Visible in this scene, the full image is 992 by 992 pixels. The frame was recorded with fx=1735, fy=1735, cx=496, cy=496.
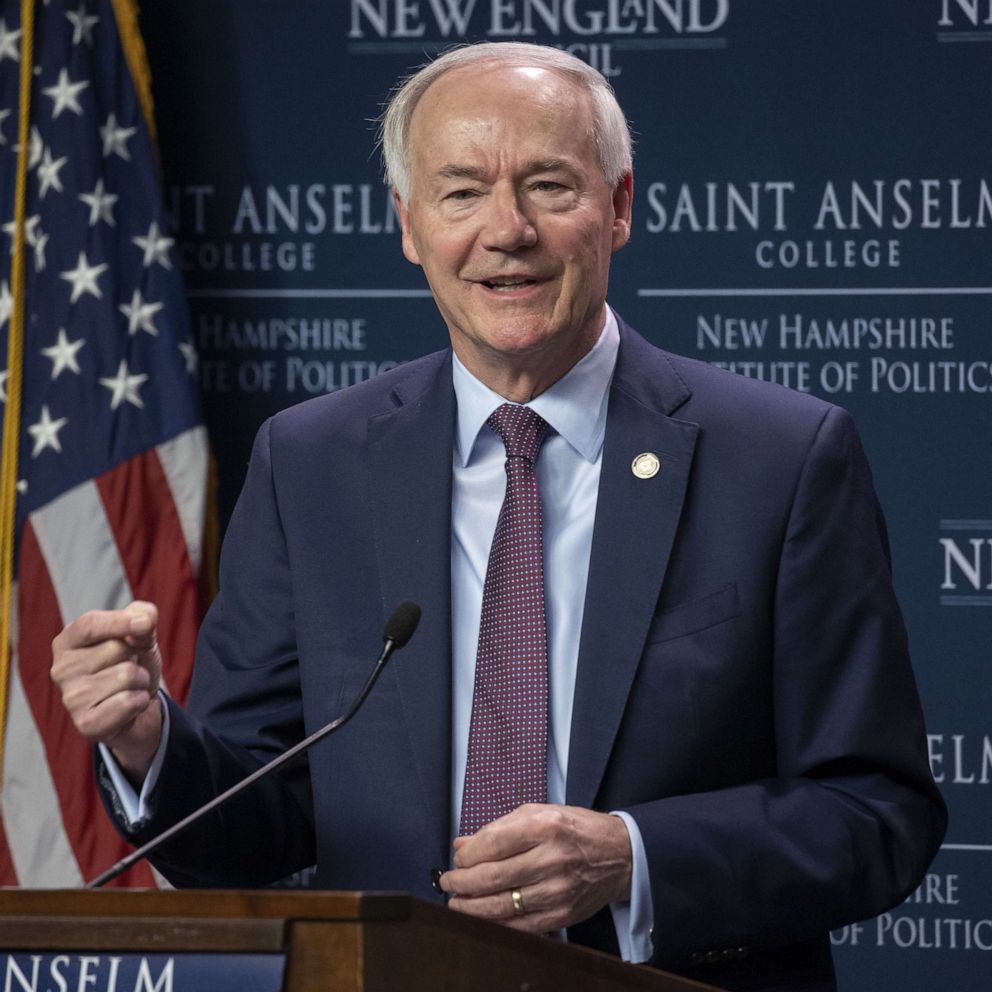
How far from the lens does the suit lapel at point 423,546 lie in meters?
2.18

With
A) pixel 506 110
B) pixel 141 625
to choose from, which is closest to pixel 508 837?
pixel 141 625

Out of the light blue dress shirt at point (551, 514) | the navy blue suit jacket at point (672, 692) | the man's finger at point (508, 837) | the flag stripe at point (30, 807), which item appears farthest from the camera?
the flag stripe at point (30, 807)

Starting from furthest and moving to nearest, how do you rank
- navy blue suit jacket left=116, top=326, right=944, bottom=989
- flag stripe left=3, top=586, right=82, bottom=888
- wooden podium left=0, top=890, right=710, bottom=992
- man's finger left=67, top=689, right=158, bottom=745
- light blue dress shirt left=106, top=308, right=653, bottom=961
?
flag stripe left=3, top=586, right=82, bottom=888 → light blue dress shirt left=106, top=308, right=653, bottom=961 → navy blue suit jacket left=116, top=326, right=944, bottom=989 → man's finger left=67, top=689, right=158, bottom=745 → wooden podium left=0, top=890, right=710, bottom=992

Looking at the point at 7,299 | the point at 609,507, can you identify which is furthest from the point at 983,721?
the point at 7,299

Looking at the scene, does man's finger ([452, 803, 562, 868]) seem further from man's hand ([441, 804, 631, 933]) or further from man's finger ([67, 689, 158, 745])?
man's finger ([67, 689, 158, 745])

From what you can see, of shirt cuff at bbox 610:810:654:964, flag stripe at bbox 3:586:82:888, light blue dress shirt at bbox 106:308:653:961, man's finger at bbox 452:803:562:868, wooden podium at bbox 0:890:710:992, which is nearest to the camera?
wooden podium at bbox 0:890:710:992

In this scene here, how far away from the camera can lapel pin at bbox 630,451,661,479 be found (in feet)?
7.41

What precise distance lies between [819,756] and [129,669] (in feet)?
2.83

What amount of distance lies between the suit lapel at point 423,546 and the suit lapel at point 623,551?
17cm

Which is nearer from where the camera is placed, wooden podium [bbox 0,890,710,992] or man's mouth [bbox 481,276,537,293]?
wooden podium [bbox 0,890,710,992]

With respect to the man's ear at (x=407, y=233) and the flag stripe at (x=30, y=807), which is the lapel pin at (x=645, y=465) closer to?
the man's ear at (x=407, y=233)

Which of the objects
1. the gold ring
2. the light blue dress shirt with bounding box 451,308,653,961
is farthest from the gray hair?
the gold ring

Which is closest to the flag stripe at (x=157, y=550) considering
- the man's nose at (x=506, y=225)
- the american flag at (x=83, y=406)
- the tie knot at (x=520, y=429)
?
the american flag at (x=83, y=406)

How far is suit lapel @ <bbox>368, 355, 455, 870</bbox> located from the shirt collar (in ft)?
0.08
